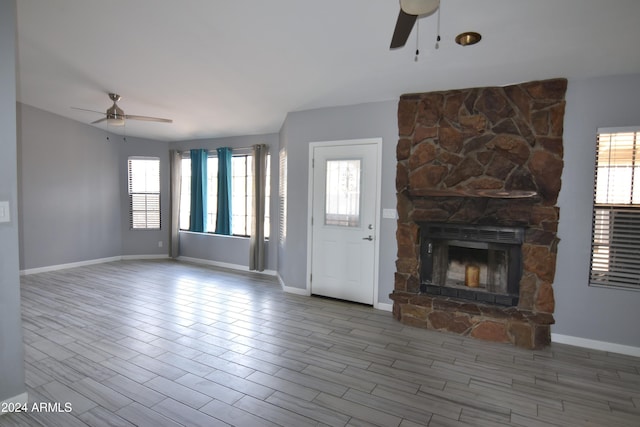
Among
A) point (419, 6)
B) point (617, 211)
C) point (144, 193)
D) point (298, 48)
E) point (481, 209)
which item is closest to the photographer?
point (419, 6)

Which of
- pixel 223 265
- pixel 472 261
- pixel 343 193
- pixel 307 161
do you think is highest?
pixel 307 161

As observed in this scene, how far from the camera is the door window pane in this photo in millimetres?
4520

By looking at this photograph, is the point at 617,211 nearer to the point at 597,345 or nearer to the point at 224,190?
the point at 597,345

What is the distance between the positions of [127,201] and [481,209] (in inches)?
275

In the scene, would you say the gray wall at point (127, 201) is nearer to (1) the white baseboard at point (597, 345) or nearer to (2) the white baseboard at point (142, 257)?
(2) the white baseboard at point (142, 257)

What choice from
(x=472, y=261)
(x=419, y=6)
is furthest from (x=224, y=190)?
(x=419, y=6)

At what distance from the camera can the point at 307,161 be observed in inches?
190

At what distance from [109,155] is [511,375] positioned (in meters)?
7.70

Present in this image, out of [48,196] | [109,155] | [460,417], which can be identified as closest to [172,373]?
[460,417]

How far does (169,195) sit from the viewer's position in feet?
24.4

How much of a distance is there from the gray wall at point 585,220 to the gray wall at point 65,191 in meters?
7.72

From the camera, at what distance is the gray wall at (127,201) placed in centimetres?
719

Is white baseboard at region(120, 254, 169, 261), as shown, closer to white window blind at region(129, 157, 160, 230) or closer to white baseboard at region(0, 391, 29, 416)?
white window blind at region(129, 157, 160, 230)

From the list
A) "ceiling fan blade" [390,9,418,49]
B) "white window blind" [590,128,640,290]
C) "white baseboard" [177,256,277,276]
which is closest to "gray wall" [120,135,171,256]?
"white baseboard" [177,256,277,276]
